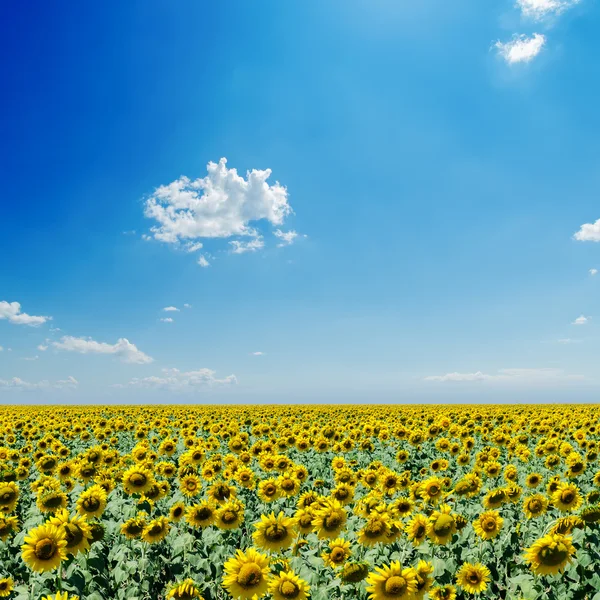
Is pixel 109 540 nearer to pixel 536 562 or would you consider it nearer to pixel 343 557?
pixel 343 557

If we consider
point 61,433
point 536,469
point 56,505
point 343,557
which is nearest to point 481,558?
point 343,557

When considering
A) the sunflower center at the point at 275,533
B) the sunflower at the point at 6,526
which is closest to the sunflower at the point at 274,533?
the sunflower center at the point at 275,533

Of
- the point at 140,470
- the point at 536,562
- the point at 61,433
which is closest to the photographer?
the point at 536,562

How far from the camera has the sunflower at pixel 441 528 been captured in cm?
666

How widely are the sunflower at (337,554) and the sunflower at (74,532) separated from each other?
124 inches

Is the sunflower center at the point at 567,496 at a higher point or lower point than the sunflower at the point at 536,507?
higher

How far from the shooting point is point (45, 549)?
571cm

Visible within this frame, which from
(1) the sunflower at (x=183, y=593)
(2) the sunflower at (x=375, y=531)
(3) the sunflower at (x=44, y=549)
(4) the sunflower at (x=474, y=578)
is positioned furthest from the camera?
(4) the sunflower at (x=474, y=578)

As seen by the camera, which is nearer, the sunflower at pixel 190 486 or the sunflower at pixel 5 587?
the sunflower at pixel 5 587

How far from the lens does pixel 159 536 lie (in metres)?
7.44

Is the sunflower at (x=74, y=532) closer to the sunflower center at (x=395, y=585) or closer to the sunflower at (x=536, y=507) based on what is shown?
the sunflower center at (x=395, y=585)

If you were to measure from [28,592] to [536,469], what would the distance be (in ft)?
46.7

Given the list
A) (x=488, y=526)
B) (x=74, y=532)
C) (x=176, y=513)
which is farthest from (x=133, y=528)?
(x=488, y=526)

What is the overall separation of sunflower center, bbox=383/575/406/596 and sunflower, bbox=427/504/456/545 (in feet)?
6.30
